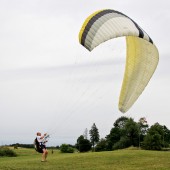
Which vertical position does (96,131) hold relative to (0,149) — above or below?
above

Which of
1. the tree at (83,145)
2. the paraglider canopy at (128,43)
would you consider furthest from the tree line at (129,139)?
the paraglider canopy at (128,43)

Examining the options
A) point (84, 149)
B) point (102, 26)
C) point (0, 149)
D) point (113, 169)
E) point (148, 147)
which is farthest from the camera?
point (84, 149)

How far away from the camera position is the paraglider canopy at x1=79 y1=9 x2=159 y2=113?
620 inches

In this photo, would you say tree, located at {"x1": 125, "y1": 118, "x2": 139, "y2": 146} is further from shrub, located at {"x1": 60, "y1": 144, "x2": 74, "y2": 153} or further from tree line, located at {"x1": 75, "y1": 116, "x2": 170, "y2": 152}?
shrub, located at {"x1": 60, "y1": 144, "x2": 74, "y2": 153}

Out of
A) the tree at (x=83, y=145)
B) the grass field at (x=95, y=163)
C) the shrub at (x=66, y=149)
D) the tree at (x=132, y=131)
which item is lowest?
the grass field at (x=95, y=163)

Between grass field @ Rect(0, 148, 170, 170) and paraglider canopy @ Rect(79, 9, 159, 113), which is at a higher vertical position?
paraglider canopy @ Rect(79, 9, 159, 113)

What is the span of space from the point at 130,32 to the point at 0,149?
41.4 metres

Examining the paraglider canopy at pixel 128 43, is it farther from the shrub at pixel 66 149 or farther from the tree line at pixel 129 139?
the tree line at pixel 129 139

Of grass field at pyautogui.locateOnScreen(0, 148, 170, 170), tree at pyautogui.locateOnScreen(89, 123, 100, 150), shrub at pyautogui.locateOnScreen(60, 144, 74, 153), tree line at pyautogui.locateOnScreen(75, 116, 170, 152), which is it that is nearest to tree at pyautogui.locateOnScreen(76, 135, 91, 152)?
tree line at pyautogui.locateOnScreen(75, 116, 170, 152)

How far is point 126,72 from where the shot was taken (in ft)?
65.1

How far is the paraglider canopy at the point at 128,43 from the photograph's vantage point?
51.6 ft

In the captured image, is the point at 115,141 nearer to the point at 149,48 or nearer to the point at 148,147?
the point at 148,147

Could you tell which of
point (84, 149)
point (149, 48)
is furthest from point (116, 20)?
point (84, 149)

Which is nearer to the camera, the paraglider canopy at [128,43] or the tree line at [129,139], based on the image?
the paraglider canopy at [128,43]
